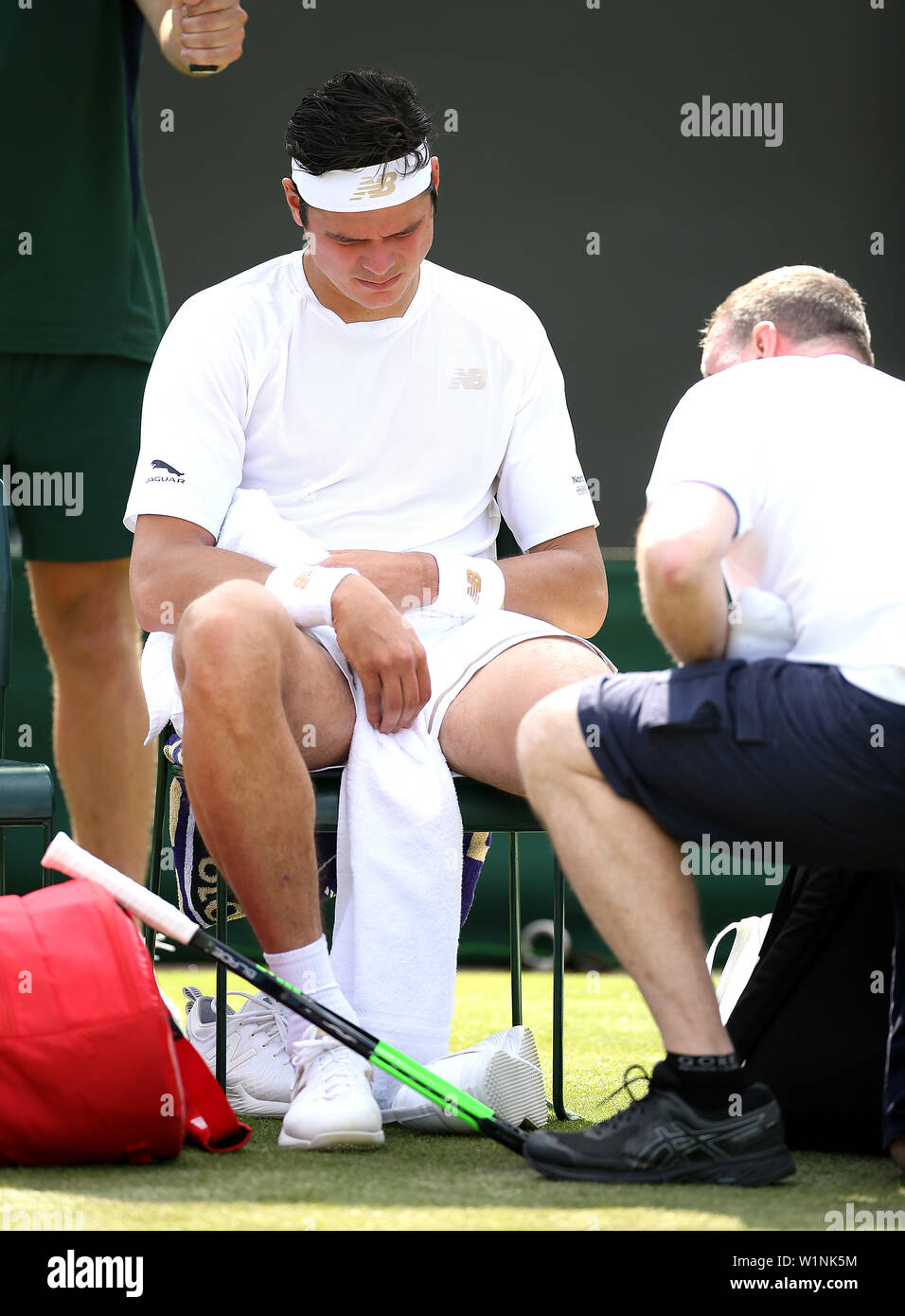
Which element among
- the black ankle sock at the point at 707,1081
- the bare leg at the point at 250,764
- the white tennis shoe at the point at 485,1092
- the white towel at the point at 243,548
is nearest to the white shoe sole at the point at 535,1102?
the white tennis shoe at the point at 485,1092

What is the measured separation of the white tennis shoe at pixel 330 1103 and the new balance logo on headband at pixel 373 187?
114 centimetres

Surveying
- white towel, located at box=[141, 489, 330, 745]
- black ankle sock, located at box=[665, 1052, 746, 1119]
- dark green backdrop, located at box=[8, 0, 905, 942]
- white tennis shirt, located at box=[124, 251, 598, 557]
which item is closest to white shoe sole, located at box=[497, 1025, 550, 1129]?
black ankle sock, located at box=[665, 1052, 746, 1119]

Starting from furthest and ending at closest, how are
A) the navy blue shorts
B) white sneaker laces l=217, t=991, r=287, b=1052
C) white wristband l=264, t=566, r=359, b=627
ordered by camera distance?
white sneaker laces l=217, t=991, r=287, b=1052 < white wristband l=264, t=566, r=359, b=627 < the navy blue shorts

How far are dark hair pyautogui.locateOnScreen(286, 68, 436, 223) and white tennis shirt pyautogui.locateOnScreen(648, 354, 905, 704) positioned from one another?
0.75 metres

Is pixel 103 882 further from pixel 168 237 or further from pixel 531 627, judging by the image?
pixel 168 237

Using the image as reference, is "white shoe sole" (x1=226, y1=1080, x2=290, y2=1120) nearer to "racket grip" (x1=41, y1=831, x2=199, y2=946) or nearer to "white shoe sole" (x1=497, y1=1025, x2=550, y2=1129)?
"white shoe sole" (x1=497, y1=1025, x2=550, y2=1129)

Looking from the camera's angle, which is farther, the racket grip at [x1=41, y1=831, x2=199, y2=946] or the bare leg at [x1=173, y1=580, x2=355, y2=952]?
the bare leg at [x1=173, y1=580, x2=355, y2=952]

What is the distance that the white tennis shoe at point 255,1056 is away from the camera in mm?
2318

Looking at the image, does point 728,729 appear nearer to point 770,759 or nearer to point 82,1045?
point 770,759

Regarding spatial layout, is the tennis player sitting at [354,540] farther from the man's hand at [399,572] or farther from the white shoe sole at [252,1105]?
the white shoe sole at [252,1105]

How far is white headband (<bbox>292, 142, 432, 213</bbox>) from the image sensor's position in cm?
239

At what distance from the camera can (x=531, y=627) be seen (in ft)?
7.89
